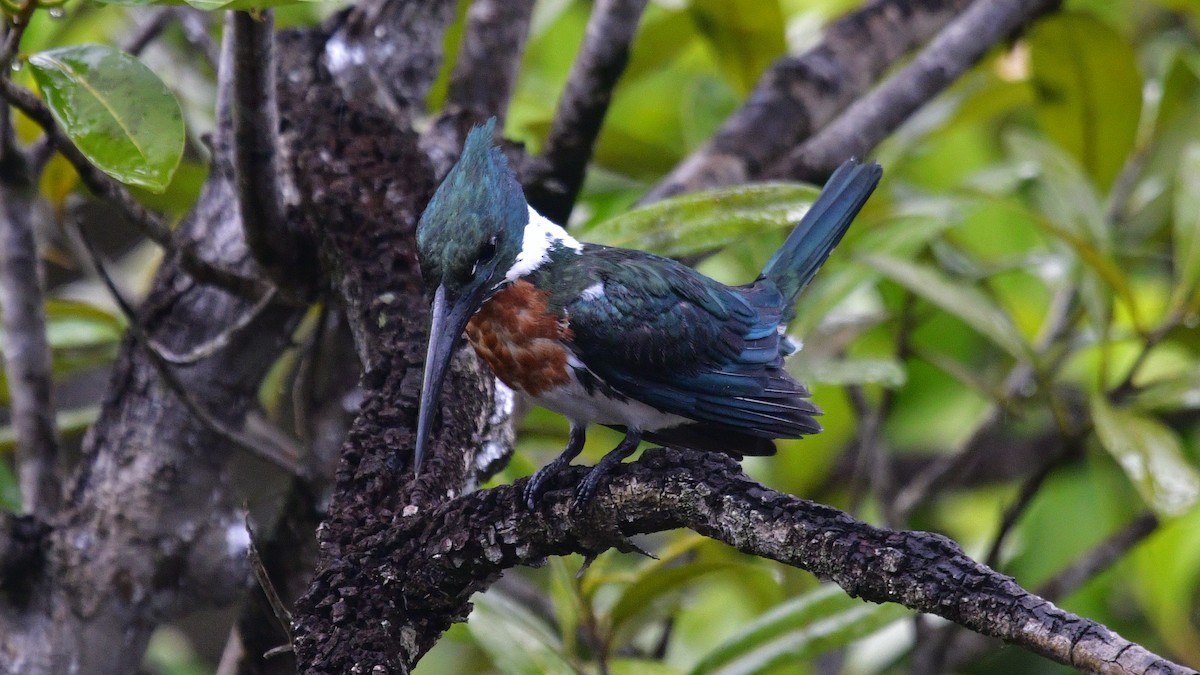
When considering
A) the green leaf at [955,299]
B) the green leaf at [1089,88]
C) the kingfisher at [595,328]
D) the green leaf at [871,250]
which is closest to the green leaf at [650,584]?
the kingfisher at [595,328]

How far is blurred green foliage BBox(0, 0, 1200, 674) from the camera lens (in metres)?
3.02

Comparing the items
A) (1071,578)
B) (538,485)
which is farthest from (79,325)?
(1071,578)

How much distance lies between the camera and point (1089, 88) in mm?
4238

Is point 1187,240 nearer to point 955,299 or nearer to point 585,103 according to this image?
point 955,299

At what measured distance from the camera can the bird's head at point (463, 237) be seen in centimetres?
251

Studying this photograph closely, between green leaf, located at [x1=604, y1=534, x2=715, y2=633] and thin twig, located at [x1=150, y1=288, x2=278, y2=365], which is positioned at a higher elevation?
thin twig, located at [x1=150, y1=288, x2=278, y2=365]

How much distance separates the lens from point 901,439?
4844mm

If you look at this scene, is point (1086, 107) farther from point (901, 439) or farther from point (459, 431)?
point (459, 431)

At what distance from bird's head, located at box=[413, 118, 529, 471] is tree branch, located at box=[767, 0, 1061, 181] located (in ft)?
4.68

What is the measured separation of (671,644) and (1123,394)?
1.84 meters

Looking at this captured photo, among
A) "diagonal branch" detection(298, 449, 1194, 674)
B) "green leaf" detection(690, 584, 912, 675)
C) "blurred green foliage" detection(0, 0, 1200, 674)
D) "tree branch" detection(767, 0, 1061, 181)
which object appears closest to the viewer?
"diagonal branch" detection(298, 449, 1194, 674)

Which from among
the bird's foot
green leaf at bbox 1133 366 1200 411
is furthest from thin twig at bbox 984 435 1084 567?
the bird's foot

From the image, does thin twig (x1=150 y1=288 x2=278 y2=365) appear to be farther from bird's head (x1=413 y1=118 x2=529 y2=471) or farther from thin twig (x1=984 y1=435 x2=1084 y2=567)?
thin twig (x1=984 y1=435 x2=1084 y2=567)

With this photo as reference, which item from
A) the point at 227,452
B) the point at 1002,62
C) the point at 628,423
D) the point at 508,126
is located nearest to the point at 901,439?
the point at 1002,62
